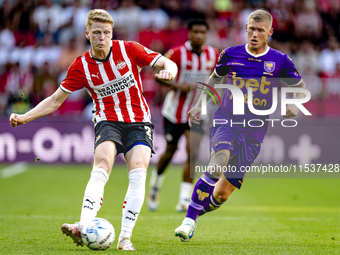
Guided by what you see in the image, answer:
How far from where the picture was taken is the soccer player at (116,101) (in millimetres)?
5004

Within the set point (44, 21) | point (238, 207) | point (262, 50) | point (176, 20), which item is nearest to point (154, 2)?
point (176, 20)

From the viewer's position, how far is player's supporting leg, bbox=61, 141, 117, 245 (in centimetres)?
464

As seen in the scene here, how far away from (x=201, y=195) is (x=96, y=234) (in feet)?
4.16

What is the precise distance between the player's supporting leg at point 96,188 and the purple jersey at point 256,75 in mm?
1371

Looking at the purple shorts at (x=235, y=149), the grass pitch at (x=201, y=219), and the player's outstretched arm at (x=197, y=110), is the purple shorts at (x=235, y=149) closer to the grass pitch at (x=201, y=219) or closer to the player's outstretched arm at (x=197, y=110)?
the player's outstretched arm at (x=197, y=110)

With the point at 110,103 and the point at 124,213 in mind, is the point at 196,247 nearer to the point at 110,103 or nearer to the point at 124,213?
the point at 124,213

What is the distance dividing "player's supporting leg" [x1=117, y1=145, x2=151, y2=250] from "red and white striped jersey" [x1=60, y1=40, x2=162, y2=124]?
0.38 metres

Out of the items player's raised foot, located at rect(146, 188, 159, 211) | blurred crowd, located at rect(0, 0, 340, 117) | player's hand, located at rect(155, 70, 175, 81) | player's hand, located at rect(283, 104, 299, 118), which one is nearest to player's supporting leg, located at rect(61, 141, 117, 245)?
player's hand, located at rect(155, 70, 175, 81)

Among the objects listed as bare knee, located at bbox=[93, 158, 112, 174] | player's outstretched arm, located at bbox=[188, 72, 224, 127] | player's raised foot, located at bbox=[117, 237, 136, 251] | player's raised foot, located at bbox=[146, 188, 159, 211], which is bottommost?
player's raised foot, located at bbox=[146, 188, 159, 211]

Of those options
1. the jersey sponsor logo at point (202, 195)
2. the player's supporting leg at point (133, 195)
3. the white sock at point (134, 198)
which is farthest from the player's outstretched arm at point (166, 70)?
the jersey sponsor logo at point (202, 195)

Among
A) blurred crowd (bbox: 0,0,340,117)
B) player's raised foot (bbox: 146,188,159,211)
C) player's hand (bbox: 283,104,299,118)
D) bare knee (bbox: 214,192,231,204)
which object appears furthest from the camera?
blurred crowd (bbox: 0,0,340,117)

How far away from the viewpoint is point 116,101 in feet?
17.2

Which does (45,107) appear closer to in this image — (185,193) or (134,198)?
(134,198)

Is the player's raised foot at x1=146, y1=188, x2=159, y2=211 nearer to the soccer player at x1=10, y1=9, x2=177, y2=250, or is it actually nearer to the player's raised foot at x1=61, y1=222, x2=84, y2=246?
the soccer player at x1=10, y1=9, x2=177, y2=250
